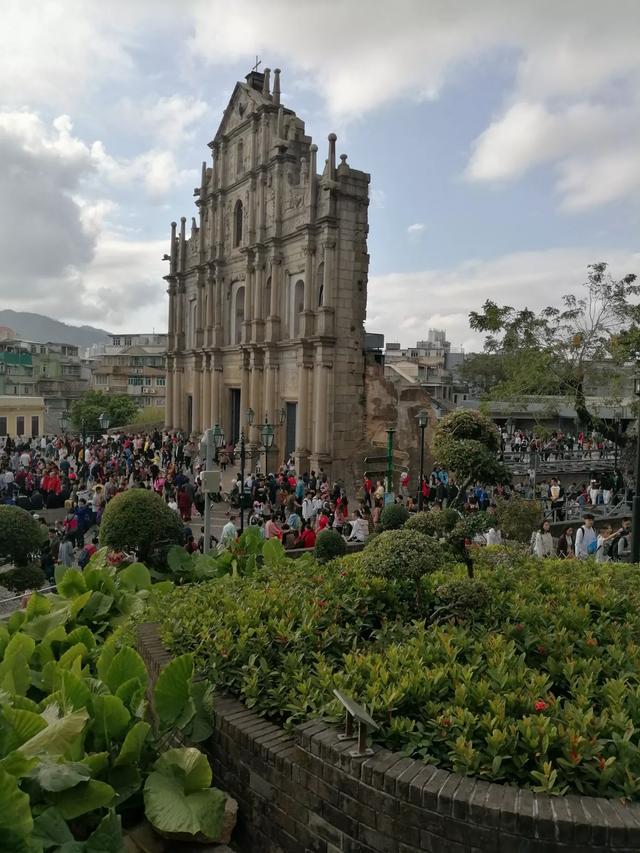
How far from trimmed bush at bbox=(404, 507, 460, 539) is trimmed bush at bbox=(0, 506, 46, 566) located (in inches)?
256

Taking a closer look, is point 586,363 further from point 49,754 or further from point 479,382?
point 479,382

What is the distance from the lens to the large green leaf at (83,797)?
4.17 metres

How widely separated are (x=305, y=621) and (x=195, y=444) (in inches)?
1123

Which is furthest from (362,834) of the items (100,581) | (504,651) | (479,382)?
(479,382)

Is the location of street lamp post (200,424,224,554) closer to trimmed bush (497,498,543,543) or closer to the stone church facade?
trimmed bush (497,498,543,543)

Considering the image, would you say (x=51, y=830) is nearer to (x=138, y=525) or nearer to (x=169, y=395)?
(x=138, y=525)

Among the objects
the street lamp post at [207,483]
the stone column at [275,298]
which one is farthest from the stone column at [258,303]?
the street lamp post at [207,483]

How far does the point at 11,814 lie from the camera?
11.2 feet

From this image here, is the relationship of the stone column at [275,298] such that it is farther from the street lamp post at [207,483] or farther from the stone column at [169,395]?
the street lamp post at [207,483]

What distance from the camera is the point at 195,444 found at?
34.1 metres

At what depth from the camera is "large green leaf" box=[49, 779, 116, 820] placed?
13.7 ft

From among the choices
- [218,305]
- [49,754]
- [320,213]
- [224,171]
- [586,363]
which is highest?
[224,171]

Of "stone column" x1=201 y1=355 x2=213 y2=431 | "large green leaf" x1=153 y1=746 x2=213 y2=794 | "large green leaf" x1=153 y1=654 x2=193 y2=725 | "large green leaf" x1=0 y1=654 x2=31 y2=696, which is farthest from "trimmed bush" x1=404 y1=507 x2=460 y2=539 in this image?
"stone column" x1=201 y1=355 x2=213 y2=431

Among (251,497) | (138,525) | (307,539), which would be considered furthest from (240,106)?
(138,525)
